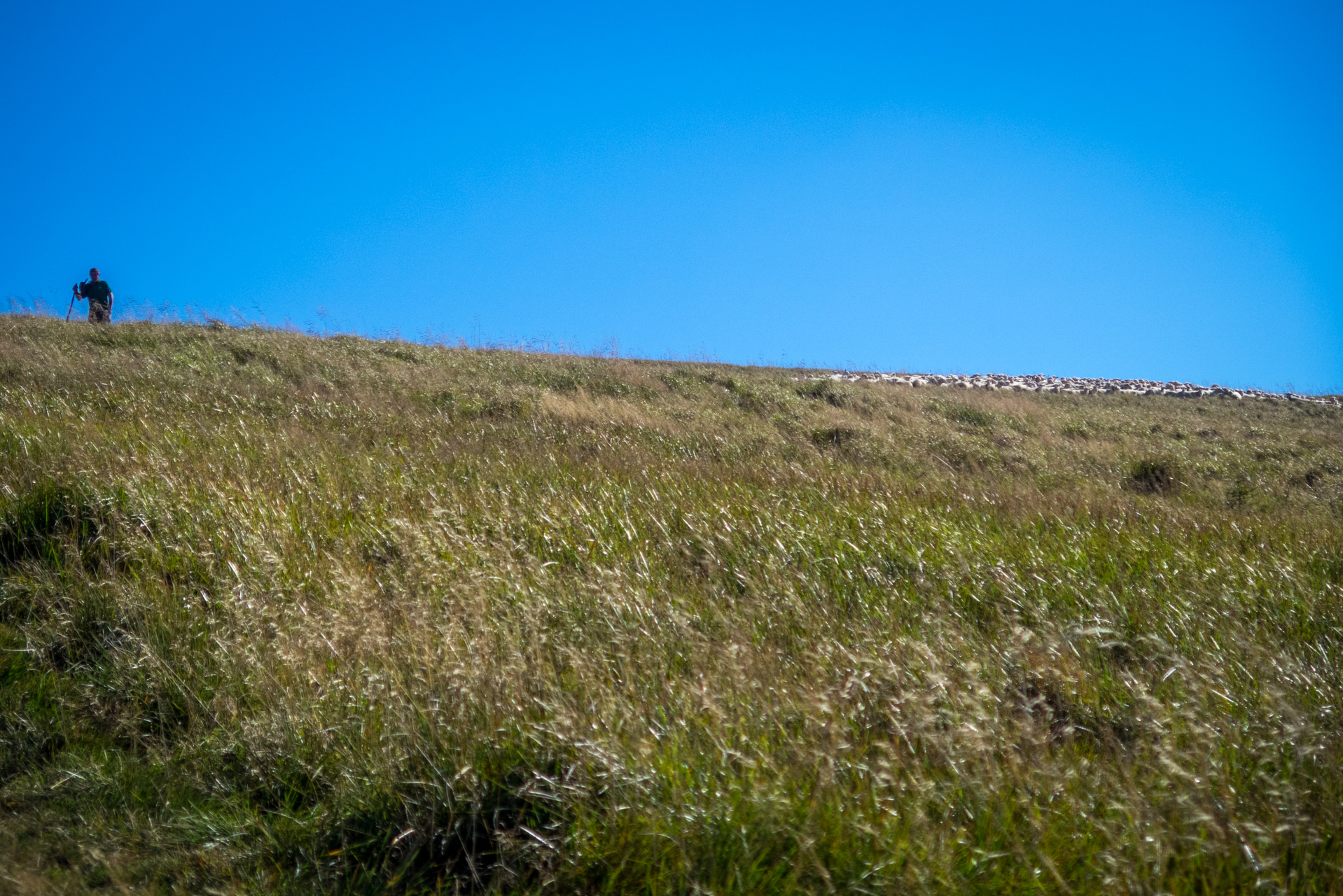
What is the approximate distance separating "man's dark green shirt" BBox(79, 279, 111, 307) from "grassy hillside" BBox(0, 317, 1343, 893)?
1701 cm

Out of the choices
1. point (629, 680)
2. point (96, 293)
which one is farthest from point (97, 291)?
point (629, 680)

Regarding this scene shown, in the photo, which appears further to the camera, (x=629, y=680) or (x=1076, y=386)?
(x=1076, y=386)

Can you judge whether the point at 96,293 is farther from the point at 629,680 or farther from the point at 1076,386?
the point at 1076,386

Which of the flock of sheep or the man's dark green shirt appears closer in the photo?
the man's dark green shirt

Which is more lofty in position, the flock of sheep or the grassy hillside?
the flock of sheep

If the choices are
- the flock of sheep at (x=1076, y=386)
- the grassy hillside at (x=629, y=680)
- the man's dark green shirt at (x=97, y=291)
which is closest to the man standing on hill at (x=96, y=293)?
the man's dark green shirt at (x=97, y=291)

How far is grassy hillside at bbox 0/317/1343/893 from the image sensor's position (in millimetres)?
2254

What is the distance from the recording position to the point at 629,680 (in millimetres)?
2992

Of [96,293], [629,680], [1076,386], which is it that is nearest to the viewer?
[629,680]

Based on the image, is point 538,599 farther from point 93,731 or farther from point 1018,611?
point 1018,611

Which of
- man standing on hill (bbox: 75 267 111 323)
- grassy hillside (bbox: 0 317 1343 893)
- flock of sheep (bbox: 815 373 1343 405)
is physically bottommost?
grassy hillside (bbox: 0 317 1343 893)

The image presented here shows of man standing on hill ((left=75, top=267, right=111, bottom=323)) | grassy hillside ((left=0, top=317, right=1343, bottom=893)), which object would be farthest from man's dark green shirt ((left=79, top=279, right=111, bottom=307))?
grassy hillside ((left=0, top=317, right=1343, bottom=893))

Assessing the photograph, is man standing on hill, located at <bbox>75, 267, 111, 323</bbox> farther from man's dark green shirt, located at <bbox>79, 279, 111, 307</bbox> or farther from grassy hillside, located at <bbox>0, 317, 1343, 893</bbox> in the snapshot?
grassy hillside, located at <bbox>0, 317, 1343, 893</bbox>

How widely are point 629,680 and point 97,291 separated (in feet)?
81.5
